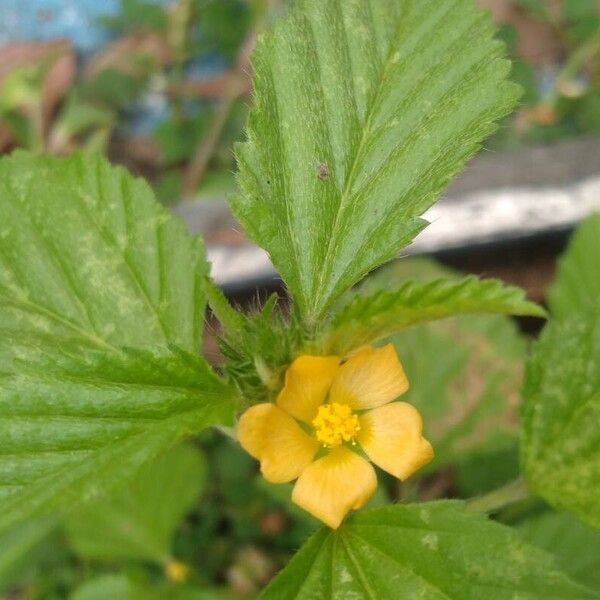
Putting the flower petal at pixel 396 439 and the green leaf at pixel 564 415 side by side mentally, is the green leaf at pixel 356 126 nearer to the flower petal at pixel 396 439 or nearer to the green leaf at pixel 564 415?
the flower petal at pixel 396 439

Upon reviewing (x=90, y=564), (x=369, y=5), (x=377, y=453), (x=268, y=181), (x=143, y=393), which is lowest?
(x=90, y=564)

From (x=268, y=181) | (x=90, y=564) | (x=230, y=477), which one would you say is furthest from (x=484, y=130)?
(x=90, y=564)

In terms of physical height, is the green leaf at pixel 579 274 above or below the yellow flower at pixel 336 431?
below

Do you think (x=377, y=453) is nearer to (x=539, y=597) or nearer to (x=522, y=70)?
(x=539, y=597)

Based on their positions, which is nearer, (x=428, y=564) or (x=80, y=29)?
(x=428, y=564)

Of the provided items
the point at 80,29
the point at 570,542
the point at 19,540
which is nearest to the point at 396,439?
the point at 570,542

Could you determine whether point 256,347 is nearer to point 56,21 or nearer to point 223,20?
point 223,20

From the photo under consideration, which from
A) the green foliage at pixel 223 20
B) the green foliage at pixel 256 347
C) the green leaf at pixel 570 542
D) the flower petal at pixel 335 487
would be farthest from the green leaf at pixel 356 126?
the green foliage at pixel 223 20
